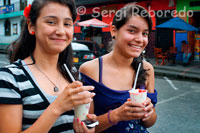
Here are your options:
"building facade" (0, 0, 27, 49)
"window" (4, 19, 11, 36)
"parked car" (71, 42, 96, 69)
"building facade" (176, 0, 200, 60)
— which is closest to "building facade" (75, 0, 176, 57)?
"building facade" (176, 0, 200, 60)

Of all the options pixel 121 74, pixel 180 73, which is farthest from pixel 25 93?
pixel 180 73

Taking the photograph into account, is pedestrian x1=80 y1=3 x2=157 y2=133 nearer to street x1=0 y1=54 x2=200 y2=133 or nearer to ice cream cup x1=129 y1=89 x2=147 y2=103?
ice cream cup x1=129 y1=89 x2=147 y2=103

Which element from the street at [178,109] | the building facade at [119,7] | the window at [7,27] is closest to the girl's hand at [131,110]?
the street at [178,109]

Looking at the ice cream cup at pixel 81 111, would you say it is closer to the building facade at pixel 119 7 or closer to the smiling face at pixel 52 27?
the smiling face at pixel 52 27

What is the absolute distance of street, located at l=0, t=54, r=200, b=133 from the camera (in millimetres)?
4518

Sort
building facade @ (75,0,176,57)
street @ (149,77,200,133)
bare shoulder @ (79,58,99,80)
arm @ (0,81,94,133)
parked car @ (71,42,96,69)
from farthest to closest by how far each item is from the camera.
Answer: building facade @ (75,0,176,57), parked car @ (71,42,96,69), street @ (149,77,200,133), bare shoulder @ (79,58,99,80), arm @ (0,81,94,133)

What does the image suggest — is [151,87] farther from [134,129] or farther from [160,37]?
[160,37]

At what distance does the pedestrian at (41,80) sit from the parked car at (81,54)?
6.49 meters

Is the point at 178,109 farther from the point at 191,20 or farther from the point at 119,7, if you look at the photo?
the point at 119,7

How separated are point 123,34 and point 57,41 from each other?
635 millimetres

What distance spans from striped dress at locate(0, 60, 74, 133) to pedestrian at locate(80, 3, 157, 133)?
47cm

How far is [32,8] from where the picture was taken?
62.6 inches

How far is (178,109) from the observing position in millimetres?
5641

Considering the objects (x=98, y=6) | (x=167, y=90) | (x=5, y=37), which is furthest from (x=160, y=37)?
(x=5, y=37)
